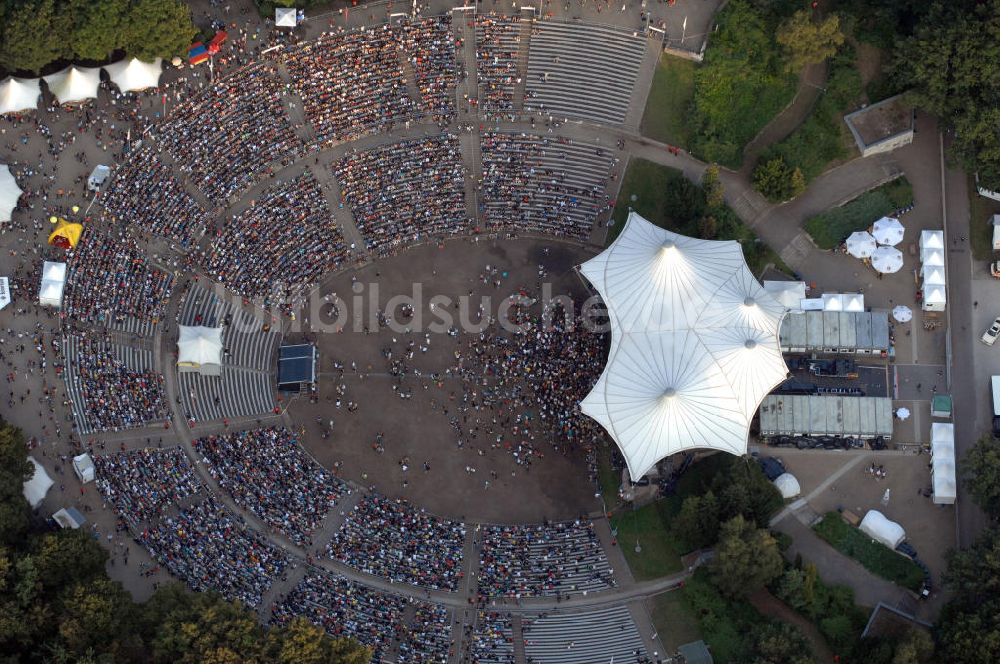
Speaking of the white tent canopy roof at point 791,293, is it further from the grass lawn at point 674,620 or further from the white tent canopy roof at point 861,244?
the grass lawn at point 674,620

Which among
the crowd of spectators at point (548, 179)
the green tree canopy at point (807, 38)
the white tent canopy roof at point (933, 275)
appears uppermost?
the green tree canopy at point (807, 38)

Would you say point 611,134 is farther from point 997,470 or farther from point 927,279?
point 997,470

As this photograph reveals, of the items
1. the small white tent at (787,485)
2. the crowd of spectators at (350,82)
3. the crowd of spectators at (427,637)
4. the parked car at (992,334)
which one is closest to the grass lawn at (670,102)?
the crowd of spectators at (350,82)

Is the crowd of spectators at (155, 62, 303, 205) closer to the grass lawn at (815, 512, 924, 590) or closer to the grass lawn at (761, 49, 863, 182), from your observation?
the grass lawn at (761, 49, 863, 182)

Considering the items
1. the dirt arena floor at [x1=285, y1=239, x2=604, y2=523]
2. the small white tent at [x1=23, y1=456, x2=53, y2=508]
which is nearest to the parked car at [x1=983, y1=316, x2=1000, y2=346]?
the dirt arena floor at [x1=285, y1=239, x2=604, y2=523]

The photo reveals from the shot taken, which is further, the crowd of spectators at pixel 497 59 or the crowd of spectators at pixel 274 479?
the crowd of spectators at pixel 497 59

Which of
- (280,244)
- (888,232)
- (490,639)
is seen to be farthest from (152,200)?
(888,232)

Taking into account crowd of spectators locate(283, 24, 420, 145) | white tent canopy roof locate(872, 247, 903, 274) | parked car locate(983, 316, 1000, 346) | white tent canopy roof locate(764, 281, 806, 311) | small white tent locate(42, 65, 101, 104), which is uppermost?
crowd of spectators locate(283, 24, 420, 145)
